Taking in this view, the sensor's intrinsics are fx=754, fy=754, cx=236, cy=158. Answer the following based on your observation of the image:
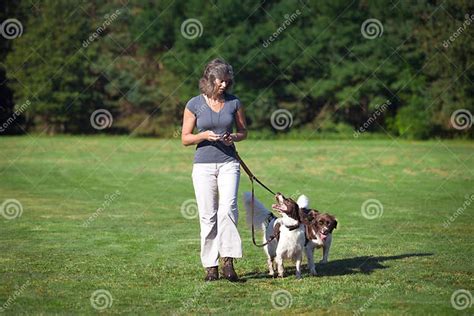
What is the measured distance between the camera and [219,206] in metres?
8.70

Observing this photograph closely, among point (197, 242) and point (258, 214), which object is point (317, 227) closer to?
A: point (258, 214)

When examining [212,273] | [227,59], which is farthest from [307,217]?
[227,59]

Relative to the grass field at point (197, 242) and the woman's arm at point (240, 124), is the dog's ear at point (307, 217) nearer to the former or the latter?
the grass field at point (197, 242)

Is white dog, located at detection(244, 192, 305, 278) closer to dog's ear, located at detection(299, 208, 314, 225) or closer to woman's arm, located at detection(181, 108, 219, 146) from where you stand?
dog's ear, located at detection(299, 208, 314, 225)

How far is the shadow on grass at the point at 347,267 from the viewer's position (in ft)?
30.6

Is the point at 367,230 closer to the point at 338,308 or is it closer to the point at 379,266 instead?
the point at 379,266

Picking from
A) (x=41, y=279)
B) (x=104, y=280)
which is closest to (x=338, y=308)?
(x=104, y=280)

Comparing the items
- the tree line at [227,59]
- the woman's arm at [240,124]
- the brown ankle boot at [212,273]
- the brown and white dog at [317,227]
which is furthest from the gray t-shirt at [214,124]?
the tree line at [227,59]

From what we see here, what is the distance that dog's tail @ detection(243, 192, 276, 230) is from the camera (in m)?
9.42

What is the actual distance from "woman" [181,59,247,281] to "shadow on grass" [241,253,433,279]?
635 mm

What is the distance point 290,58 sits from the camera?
4872cm

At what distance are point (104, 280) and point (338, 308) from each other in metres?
2.95

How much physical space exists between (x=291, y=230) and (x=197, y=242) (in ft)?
12.5

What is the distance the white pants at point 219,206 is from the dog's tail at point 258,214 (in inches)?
28.8
